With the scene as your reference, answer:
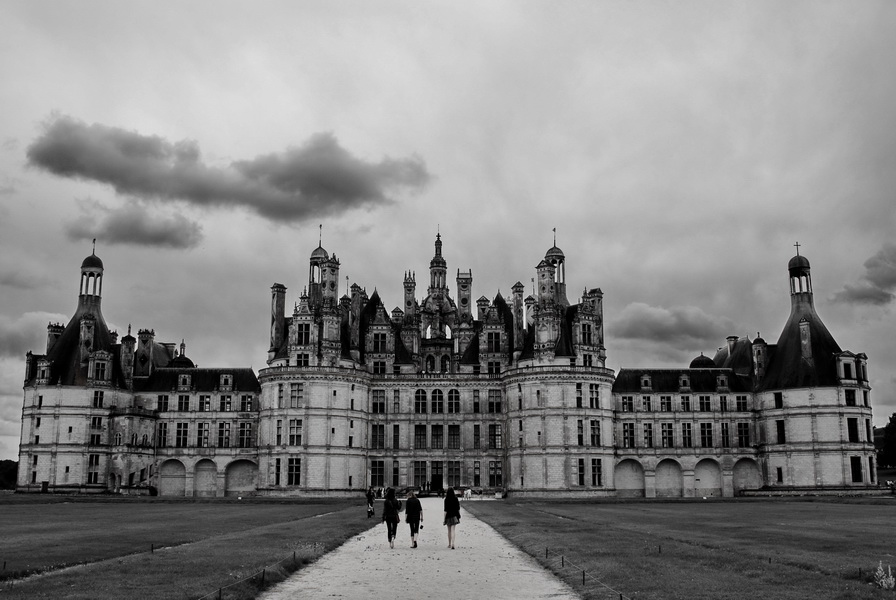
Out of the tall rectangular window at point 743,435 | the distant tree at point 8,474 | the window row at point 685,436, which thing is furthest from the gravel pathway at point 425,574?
the distant tree at point 8,474

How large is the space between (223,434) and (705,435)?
4737 centimetres

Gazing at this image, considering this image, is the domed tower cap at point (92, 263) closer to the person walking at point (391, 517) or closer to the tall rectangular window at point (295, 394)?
the tall rectangular window at point (295, 394)

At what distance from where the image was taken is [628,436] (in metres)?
87.5

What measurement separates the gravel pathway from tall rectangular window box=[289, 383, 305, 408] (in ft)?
165

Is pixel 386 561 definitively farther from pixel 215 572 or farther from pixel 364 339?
pixel 364 339

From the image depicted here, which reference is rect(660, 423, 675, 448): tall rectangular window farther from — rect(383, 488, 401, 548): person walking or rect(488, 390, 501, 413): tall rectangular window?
rect(383, 488, 401, 548): person walking

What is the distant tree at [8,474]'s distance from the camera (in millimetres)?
123700

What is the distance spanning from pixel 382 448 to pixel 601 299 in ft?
84.2

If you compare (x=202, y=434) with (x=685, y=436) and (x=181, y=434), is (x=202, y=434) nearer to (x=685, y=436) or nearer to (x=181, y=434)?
(x=181, y=434)

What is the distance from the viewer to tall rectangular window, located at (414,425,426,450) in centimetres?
8681

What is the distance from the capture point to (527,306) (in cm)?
9362

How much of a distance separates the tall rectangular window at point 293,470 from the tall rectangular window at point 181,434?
13.2 metres

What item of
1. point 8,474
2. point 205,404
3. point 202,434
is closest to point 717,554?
point 202,434

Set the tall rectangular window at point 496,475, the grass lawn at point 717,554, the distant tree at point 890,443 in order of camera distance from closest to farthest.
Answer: the grass lawn at point 717,554
the tall rectangular window at point 496,475
the distant tree at point 890,443
